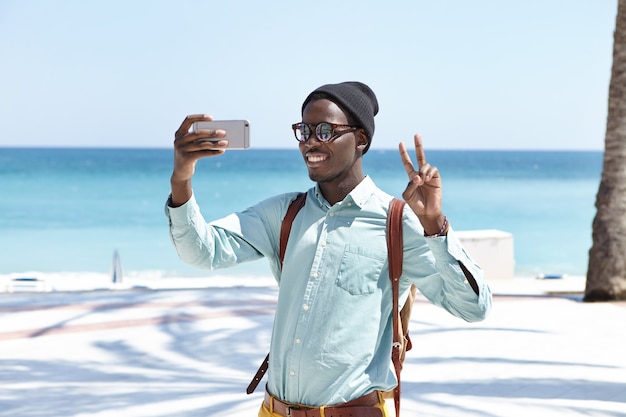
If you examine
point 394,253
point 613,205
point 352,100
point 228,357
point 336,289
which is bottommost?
point 228,357

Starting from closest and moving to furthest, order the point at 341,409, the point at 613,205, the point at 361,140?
the point at 341,409
the point at 361,140
the point at 613,205

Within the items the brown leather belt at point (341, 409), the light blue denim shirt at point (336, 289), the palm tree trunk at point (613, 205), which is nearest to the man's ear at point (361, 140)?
the light blue denim shirt at point (336, 289)

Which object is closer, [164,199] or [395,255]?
[395,255]

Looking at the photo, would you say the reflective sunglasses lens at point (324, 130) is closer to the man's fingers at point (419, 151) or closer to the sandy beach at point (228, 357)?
the man's fingers at point (419, 151)

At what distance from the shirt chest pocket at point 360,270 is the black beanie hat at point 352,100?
328 millimetres

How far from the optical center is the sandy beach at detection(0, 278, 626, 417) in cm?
678

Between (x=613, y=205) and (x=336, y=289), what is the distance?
29.5 ft

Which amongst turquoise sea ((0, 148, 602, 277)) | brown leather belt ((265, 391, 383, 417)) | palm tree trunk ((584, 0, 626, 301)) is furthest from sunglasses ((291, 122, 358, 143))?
turquoise sea ((0, 148, 602, 277))

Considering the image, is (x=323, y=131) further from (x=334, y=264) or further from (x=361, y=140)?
(x=334, y=264)

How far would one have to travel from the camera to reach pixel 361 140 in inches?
110

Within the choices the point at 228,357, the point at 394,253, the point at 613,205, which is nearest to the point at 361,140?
the point at 394,253

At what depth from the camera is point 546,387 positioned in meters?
7.21

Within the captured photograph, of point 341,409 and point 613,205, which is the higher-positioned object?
point 341,409

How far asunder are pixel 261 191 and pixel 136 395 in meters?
63.4
